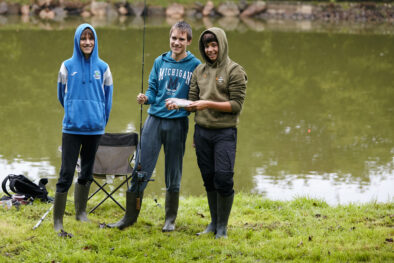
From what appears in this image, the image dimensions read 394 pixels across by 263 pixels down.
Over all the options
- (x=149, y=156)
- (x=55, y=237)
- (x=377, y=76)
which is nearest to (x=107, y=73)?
(x=149, y=156)

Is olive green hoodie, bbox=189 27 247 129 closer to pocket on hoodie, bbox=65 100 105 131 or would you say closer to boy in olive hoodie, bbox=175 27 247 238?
boy in olive hoodie, bbox=175 27 247 238

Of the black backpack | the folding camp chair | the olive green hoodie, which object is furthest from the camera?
the folding camp chair

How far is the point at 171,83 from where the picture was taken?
4.28 metres

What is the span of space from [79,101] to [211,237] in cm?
141

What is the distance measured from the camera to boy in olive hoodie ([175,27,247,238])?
159 inches

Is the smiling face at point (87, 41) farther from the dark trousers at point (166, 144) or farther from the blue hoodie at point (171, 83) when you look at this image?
the dark trousers at point (166, 144)

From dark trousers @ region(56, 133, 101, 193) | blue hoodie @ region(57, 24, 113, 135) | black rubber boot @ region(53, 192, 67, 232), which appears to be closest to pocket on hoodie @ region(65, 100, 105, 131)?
blue hoodie @ region(57, 24, 113, 135)

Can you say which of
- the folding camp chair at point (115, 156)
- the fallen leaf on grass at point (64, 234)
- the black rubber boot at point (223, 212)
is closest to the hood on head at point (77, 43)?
the folding camp chair at point (115, 156)

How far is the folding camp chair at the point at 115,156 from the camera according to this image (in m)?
5.11

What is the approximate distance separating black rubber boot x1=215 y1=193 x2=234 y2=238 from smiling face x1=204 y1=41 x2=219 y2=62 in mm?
1010

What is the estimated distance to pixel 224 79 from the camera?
160 inches

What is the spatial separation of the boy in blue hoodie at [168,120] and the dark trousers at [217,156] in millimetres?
216

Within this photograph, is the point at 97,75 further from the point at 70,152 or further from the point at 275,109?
the point at 275,109

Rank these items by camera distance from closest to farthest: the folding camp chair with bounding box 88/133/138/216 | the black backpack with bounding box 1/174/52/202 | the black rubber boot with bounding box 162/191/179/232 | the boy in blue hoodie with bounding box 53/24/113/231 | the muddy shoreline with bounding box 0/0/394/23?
the boy in blue hoodie with bounding box 53/24/113/231 → the black rubber boot with bounding box 162/191/179/232 → the black backpack with bounding box 1/174/52/202 → the folding camp chair with bounding box 88/133/138/216 → the muddy shoreline with bounding box 0/0/394/23
